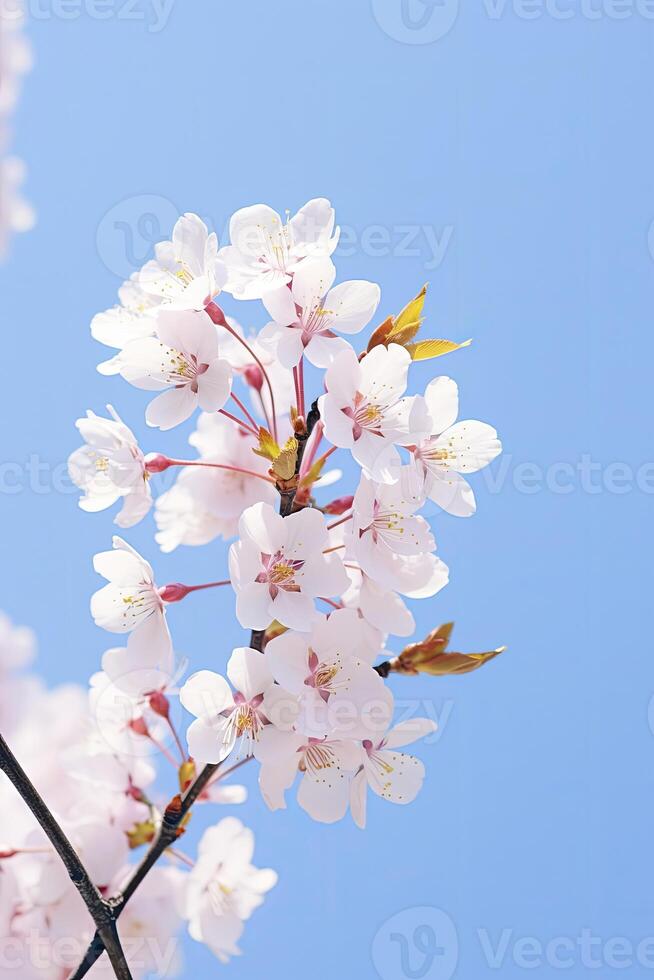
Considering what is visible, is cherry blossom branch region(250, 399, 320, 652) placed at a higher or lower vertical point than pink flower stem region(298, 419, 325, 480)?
lower

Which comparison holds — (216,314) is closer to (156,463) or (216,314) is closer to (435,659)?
(156,463)

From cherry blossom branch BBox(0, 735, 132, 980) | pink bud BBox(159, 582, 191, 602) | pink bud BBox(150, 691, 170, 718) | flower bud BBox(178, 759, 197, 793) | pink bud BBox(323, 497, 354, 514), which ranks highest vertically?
pink bud BBox(323, 497, 354, 514)

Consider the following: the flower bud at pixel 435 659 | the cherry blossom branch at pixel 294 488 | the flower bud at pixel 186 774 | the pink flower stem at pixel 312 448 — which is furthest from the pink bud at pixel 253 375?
the flower bud at pixel 186 774

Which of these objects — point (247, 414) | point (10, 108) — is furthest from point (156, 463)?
point (10, 108)

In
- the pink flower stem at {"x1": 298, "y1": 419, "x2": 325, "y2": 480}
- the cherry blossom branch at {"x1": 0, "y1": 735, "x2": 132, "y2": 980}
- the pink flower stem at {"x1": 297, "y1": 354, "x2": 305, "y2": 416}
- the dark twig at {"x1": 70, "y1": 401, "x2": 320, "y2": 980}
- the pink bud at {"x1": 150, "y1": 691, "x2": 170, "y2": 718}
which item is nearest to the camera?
the cherry blossom branch at {"x1": 0, "y1": 735, "x2": 132, "y2": 980}

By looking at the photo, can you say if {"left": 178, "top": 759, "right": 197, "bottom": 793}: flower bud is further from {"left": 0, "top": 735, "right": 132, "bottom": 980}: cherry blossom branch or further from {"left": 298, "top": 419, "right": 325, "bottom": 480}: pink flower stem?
{"left": 298, "top": 419, "right": 325, "bottom": 480}: pink flower stem

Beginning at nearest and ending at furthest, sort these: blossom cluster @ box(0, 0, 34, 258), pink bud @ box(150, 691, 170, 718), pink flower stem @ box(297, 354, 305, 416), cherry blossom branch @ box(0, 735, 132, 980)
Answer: cherry blossom branch @ box(0, 735, 132, 980) < pink flower stem @ box(297, 354, 305, 416) < pink bud @ box(150, 691, 170, 718) < blossom cluster @ box(0, 0, 34, 258)

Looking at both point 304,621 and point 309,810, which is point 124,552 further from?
point 309,810

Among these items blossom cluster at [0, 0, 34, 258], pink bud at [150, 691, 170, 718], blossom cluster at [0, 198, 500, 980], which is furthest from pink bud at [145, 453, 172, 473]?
blossom cluster at [0, 0, 34, 258]
